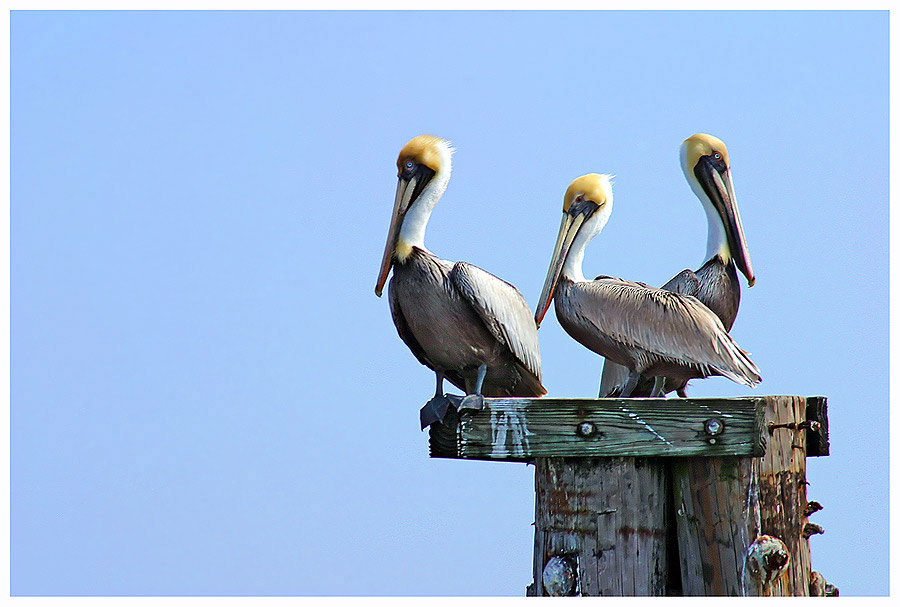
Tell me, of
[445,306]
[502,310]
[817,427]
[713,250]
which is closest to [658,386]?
[713,250]

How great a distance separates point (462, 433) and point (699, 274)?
8.10ft

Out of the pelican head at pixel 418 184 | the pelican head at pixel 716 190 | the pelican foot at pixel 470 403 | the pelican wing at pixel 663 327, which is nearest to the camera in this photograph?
the pelican foot at pixel 470 403

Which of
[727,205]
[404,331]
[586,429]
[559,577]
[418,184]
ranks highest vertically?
[727,205]

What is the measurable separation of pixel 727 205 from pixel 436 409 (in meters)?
2.75

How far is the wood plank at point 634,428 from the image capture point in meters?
4.15

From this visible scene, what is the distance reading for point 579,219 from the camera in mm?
5730

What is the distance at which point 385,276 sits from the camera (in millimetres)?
5137

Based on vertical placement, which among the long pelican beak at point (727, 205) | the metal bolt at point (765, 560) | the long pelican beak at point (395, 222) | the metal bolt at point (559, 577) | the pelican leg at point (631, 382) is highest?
the long pelican beak at point (727, 205)

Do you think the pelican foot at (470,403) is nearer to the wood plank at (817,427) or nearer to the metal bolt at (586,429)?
the metal bolt at (586,429)

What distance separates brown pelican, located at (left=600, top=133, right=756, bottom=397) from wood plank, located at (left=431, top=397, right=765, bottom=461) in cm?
183

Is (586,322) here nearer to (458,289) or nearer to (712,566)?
(458,289)

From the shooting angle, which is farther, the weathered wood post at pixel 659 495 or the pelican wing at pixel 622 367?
the pelican wing at pixel 622 367

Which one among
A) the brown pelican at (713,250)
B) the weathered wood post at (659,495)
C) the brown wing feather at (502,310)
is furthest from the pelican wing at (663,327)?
the weathered wood post at (659,495)

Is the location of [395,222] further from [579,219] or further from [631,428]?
[631,428]
